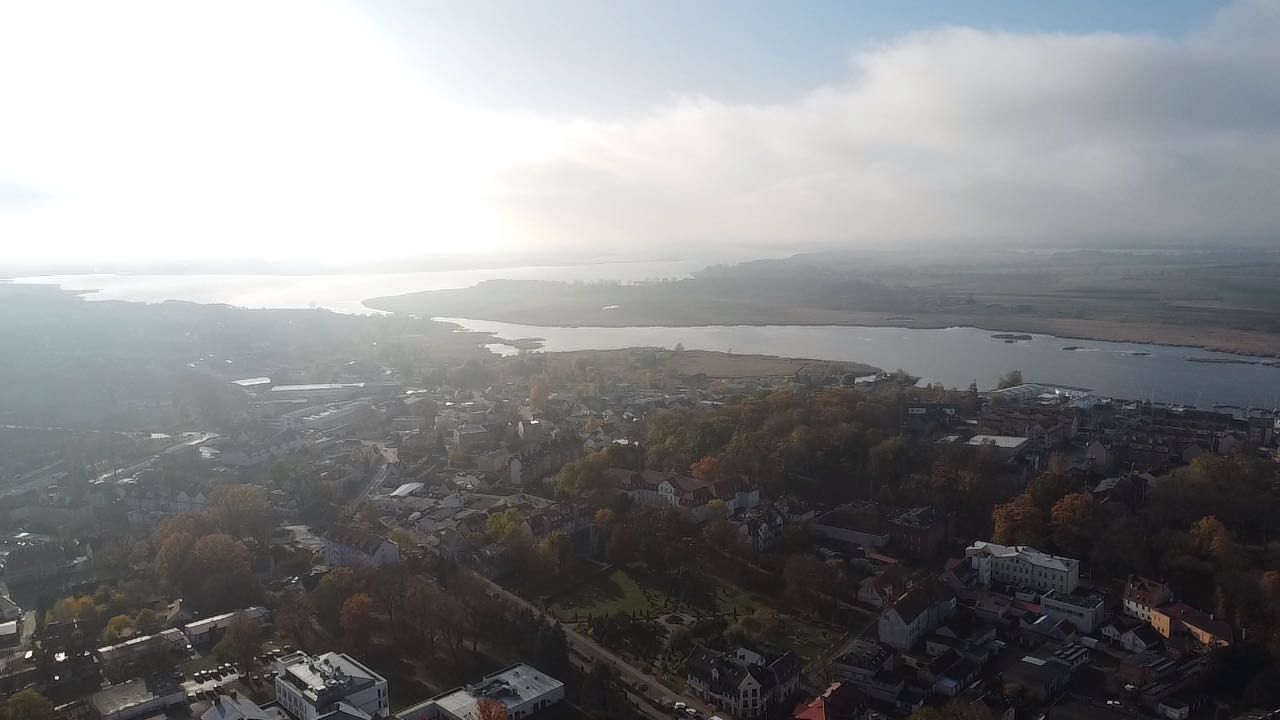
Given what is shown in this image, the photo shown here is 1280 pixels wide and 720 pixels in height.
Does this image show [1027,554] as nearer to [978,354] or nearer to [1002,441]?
[1002,441]

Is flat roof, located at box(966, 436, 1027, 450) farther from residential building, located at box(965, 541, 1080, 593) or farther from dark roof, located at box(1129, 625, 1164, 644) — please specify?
dark roof, located at box(1129, 625, 1164, 644)

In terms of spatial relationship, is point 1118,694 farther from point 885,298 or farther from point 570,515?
point 885,298

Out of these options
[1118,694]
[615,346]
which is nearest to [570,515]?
[1118,694]

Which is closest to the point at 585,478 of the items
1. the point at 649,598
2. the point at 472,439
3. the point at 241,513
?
the point at 649,598

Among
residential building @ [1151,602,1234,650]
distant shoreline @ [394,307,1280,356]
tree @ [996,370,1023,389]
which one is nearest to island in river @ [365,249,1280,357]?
distant shoreline @ [394,307,1280,356]

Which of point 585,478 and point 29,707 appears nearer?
point 29,707

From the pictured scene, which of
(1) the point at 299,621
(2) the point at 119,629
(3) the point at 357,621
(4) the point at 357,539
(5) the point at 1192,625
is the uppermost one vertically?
(4) the point at 357,539
